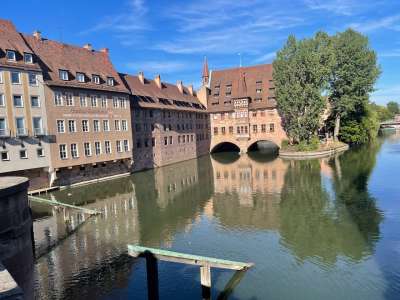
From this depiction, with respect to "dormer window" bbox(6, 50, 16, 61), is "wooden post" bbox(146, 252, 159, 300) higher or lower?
lower

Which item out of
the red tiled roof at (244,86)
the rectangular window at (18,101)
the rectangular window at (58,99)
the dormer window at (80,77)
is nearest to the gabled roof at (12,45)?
the rectangular window at (18,101)

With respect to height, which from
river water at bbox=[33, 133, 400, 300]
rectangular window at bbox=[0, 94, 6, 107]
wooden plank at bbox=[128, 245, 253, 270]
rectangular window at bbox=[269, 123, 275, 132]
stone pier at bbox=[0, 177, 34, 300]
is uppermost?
rectangular window at bbox=[0, 94, 6, 107]

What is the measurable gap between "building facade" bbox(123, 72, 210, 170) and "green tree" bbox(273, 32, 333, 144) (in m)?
18.4

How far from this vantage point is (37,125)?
35.3 meters

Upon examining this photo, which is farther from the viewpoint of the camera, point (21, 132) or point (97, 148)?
point (97, 148)

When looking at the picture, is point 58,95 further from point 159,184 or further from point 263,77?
point 263,77

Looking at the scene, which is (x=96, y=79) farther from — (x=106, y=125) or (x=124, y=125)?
(x=124, y=125)

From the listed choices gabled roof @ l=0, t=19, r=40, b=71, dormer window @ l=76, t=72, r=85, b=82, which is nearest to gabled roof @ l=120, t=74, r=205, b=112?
dormer window @ l=76, t=72, r=85, b=82

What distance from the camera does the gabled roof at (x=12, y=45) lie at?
33.0 m

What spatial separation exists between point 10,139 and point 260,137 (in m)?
49.8

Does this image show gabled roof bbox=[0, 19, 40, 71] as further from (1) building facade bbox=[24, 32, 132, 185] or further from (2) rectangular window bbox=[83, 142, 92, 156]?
(2) rectangular window bbox=[83, 142, 92, 156]

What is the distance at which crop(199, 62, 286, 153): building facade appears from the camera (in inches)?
2778

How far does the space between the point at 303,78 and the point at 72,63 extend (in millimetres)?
38547

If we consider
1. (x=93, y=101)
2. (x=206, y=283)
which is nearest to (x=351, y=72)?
(x=93, y=101)
